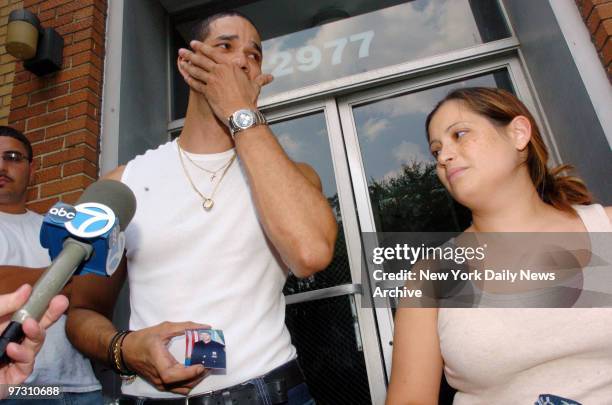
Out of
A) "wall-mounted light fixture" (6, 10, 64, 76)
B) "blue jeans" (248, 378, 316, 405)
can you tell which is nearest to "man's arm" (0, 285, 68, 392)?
"blue jeans" (248, 378, 316, 405)

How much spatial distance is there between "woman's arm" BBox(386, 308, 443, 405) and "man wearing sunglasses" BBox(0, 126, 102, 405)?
127 centimetres

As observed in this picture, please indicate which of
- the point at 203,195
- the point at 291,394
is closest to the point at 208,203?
the point at 203,195

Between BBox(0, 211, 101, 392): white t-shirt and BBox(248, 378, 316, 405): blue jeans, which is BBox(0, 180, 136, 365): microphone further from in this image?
BBox(0, 211, 101, 392): white t-shirt

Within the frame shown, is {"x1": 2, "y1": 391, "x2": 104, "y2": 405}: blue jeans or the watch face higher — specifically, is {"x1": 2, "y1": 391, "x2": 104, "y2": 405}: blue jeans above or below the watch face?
below

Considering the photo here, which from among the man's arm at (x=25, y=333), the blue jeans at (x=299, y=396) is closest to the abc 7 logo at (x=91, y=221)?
the man's arm at (x=25, y=333)

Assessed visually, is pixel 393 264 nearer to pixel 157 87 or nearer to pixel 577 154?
pixel 577 154

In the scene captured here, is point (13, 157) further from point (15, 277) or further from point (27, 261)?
point (15, 277)

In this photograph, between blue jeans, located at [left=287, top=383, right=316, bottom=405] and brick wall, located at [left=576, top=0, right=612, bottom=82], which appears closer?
blue jeans, located at [left=287, top=383, right=316, bottom=405]

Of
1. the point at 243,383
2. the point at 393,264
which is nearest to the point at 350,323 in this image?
the point at 393,264

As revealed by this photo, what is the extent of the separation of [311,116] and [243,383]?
223 centimetres

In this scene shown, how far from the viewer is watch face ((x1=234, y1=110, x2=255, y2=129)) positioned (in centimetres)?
132

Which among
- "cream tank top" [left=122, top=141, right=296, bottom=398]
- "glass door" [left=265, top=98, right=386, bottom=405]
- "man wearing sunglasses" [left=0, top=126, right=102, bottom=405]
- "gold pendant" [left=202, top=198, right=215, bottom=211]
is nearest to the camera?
"cream tank top" [left=122, top=141, right=296, bottom=398]

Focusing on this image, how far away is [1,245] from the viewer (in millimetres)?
1894

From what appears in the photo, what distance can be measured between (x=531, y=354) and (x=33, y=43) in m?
3.11
